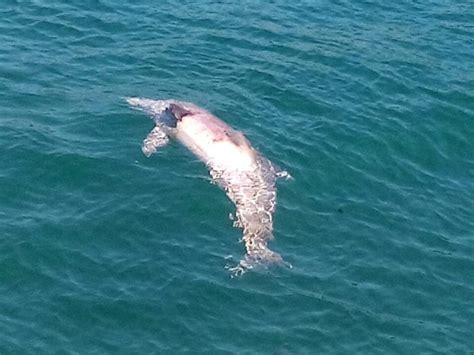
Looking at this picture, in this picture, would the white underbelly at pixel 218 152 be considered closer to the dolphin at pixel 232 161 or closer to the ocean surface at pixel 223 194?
the dolphin at pixel 232 161

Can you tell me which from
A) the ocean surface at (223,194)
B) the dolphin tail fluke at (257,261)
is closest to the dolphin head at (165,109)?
the ocean surface at (223,194)

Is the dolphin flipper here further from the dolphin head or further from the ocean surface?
Result: the dolphin head

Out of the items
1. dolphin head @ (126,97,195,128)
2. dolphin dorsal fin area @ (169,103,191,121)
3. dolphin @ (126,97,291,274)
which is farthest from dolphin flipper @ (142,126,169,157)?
dolphin dorsal fin area @ (169,103,191,121)

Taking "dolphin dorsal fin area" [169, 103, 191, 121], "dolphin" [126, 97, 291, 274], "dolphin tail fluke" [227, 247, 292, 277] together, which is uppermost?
"dolphin dorsal fin area" [169, 103, 191, 121]

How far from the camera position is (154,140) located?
1138 inches

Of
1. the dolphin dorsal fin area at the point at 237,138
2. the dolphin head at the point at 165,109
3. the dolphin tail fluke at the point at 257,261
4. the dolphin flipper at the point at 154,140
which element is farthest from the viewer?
the dolphin head at the point at 165,109

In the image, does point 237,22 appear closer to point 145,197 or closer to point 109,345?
point 145,197

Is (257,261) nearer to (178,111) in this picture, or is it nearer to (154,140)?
(154,140)

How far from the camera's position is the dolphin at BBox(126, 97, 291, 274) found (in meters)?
24.9

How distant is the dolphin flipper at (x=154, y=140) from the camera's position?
1117 inches

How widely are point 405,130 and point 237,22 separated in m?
10.8

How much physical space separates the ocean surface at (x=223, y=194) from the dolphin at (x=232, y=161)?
392 mm

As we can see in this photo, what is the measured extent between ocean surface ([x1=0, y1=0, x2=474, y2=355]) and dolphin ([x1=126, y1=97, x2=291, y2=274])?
392 mm

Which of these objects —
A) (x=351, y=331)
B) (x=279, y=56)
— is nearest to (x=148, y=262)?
(x=351, y=331)
